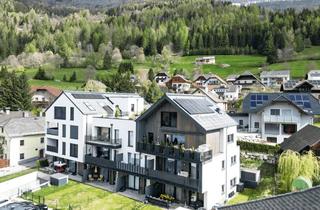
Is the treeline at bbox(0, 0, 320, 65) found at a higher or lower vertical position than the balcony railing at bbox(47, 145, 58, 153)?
higher

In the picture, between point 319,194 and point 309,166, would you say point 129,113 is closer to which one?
point 309,166

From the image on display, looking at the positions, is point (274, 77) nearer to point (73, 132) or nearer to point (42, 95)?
point (42, 95)

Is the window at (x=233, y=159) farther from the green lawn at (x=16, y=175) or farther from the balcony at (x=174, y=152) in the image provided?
the green lawn at (x=16, y=175)

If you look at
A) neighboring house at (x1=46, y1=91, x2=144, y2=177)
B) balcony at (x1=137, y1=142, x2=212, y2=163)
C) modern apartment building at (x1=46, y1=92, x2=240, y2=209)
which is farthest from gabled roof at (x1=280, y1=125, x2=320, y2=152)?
neighboring house at (x1=46, y1=91, x2=144, y2=177)

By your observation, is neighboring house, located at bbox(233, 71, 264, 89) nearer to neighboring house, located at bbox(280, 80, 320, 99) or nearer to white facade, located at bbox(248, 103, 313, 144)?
neighboring house, located at bbox(280, 80, 320, 99)

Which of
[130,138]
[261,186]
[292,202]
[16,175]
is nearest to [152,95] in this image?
[16,175]

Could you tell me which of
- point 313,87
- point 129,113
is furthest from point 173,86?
point 129,113
